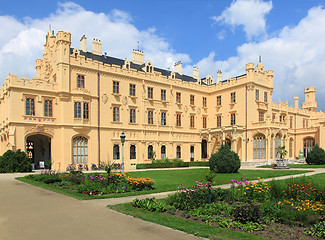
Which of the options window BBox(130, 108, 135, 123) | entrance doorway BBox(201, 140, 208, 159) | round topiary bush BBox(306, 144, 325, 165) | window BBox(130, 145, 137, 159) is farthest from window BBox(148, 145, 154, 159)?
round topiary bush BBox(306, 144, 325, 165)

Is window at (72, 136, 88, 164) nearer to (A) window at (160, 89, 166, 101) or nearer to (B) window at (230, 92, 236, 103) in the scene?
(A) window at (160, 89, 166, 101)

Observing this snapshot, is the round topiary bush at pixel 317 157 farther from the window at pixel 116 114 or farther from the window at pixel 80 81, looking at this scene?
the window at pixel 80 81

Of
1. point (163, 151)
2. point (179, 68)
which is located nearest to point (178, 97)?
point (163, 151)

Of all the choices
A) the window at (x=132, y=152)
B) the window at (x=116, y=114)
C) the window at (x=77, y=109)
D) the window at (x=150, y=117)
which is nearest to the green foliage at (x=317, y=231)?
the window at (x=77, y=109)

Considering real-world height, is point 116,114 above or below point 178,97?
below

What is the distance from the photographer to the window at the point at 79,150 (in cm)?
3216

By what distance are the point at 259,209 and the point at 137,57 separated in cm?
3905

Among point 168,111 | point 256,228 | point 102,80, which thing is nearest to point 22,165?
point 102,80

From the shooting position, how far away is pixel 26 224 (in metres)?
7.90

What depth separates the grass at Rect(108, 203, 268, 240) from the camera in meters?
6.78

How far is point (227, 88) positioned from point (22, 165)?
97.9 ft

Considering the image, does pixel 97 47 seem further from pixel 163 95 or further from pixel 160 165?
pixel 160 165

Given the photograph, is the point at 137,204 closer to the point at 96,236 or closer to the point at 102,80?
the point at 96,236

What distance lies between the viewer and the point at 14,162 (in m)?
26.5
